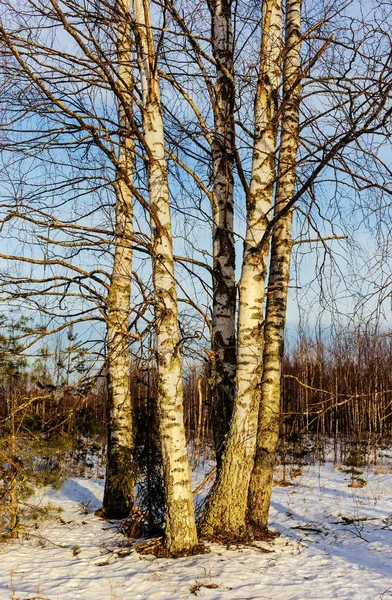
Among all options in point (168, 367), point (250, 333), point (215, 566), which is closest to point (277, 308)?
point (250, 333)

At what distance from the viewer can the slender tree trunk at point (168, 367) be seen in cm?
480

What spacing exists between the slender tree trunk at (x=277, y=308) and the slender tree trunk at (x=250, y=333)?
0.26 meters

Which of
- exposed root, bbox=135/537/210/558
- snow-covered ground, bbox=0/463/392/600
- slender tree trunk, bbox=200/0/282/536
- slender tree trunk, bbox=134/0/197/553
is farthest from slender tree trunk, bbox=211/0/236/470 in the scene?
snow-covered ground, bbox=0/463/392/600

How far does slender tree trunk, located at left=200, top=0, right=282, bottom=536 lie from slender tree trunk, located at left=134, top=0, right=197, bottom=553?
441 millimetres

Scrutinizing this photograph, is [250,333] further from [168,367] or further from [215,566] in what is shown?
[215,566]

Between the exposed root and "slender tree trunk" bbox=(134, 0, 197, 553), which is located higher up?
"slender tree trunk" bbox=(134, 0, 197, 553)

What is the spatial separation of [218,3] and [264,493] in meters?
5.59

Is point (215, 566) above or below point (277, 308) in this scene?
below

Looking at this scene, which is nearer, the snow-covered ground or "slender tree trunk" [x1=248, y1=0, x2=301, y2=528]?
the snow-covered ground

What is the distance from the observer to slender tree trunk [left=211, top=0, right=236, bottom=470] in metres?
5.67

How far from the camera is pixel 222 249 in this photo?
5820 millimetres

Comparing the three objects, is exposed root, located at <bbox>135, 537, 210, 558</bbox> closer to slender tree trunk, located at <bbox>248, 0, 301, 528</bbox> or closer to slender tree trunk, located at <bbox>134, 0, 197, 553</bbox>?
slender tree trunk, located at <bbox>134, 0, 197, 553</bbox>

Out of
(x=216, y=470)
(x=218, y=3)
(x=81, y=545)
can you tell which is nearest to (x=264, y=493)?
(x=216, y=470)

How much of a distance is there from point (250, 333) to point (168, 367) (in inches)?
37.3
